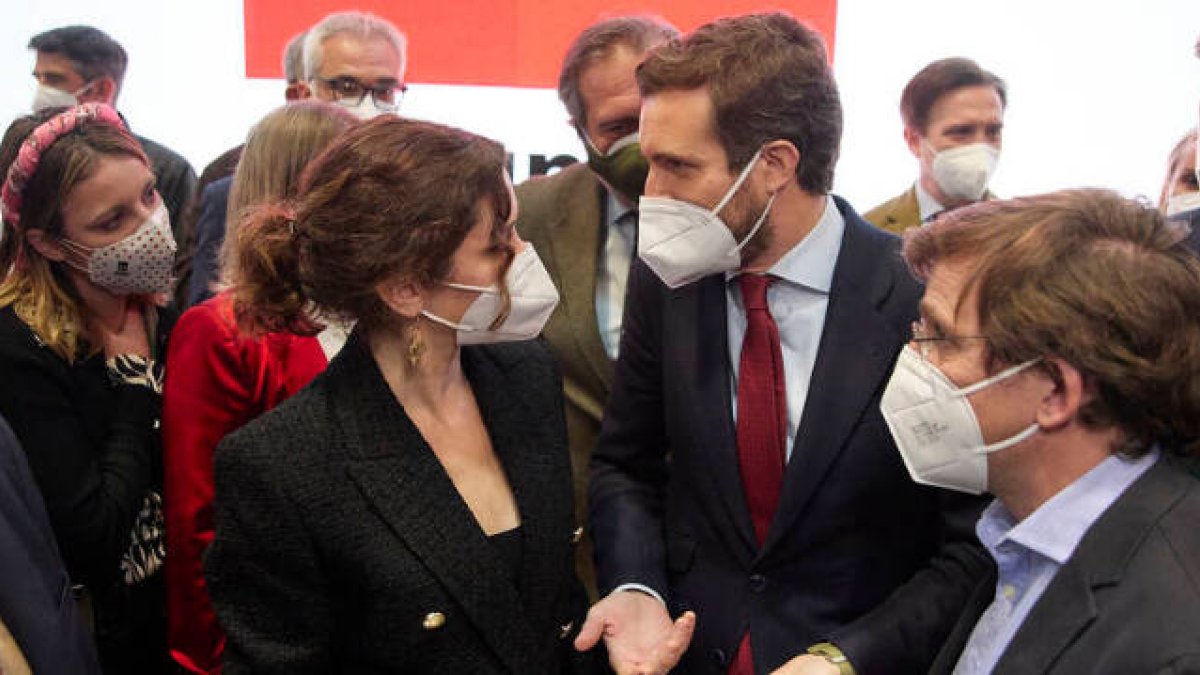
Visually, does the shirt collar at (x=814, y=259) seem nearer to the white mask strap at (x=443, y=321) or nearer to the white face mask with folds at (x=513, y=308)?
the white face mask with folds at (x=513, y=308)

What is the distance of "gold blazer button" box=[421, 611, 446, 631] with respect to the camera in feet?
4.76

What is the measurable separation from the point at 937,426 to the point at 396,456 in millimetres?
796

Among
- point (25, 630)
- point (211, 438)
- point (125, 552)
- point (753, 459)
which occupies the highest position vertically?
point (753, 459)

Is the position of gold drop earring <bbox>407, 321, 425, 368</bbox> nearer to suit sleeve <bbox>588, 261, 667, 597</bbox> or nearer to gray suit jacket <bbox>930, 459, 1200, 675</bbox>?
suit sleeve <bbox>588, 261, 667, 597</bbox>

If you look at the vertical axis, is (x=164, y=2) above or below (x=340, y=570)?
above

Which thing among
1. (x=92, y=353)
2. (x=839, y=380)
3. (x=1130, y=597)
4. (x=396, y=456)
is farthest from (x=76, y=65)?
(x=1130, y=597)

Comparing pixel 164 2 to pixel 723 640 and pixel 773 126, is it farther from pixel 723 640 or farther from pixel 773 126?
pixel 723 640

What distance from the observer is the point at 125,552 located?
2021 millimetres

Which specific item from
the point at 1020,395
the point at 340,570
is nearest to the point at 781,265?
the point at 1020,395

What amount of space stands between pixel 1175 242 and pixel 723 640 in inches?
36.6

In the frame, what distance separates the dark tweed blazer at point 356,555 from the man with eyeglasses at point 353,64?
171 cm

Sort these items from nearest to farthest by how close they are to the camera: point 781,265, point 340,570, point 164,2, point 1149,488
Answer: point 1149,488 < point 340,570 < point 781,265 < point 164,2

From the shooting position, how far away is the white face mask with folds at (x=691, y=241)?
174 centimetres

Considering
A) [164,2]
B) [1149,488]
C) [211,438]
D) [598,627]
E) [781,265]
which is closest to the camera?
[1149,488]
